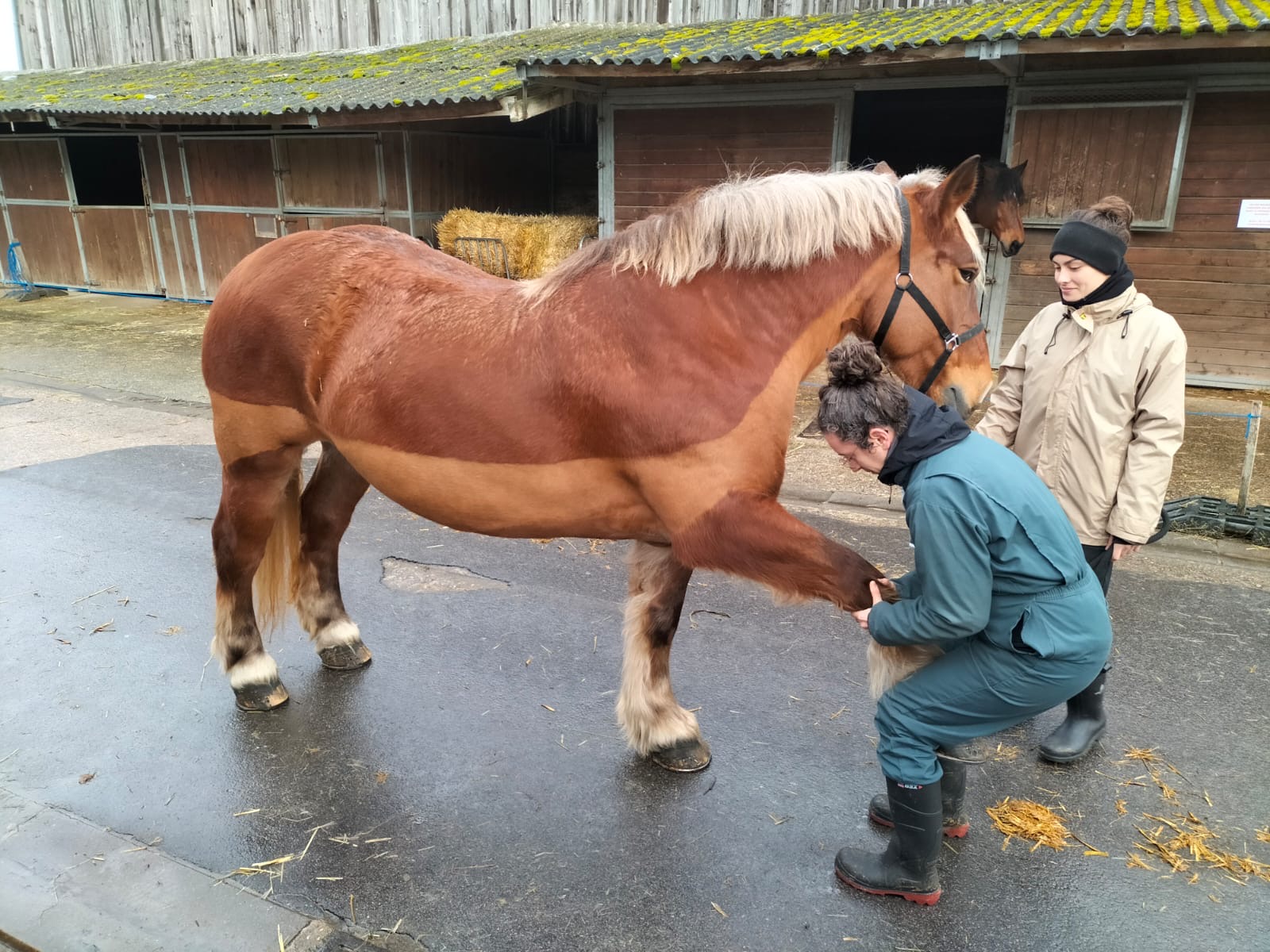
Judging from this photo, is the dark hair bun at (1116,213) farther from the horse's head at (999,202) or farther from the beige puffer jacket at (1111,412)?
the horse's head at (999,202)

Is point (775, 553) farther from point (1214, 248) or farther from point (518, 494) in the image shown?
point (1214, 248)

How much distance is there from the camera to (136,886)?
2.15 m

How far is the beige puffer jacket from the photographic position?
246 cm

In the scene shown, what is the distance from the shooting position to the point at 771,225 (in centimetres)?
212

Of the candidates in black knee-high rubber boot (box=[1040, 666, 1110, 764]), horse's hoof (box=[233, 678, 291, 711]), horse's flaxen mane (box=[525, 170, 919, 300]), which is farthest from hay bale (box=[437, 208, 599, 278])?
black knee-high rubber boot (box=[1040, 666, 1110, 764])

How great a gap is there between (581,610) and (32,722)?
2.10m

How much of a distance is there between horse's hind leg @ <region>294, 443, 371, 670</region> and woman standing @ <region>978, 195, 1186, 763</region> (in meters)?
2.52

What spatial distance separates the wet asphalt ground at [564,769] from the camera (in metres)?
2.12

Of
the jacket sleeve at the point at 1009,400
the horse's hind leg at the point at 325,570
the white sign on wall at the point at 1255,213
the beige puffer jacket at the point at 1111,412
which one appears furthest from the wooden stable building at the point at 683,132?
the horse's hind leg at the point at 325,570

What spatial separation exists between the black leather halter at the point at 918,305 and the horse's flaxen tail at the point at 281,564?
214 centimetres

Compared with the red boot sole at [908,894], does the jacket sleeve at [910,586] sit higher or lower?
higher

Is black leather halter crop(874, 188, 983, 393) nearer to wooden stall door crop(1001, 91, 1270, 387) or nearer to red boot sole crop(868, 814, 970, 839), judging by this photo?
red boot sole crop(868, 814, 970, 839)

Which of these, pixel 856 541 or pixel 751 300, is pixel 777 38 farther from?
pixel 751 300

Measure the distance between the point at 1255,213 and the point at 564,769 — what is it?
25.6ft
